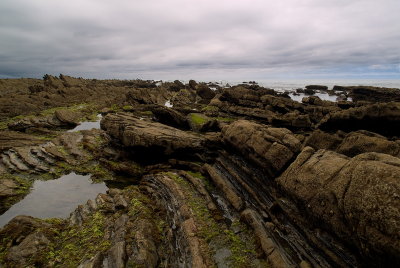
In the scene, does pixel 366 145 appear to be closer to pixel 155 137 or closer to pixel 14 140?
pixel 155 137

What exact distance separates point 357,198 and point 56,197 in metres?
26.1

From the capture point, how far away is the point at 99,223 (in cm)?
1805

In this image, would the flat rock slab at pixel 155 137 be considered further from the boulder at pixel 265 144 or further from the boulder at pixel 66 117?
the boulder at pixel 66 117

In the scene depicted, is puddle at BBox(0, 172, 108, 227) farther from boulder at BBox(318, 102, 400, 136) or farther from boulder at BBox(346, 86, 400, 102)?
boulder at BBox(346, 86, 400, 102)

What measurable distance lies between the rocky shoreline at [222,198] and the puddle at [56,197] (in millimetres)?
1474

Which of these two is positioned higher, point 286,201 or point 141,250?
point 286,201

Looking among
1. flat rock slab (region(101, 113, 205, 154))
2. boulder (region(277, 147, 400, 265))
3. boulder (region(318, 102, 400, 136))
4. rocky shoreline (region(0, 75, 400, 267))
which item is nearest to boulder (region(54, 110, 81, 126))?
rocky shoreline (region(0, 75, 400, 267))

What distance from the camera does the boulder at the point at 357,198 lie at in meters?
9.94

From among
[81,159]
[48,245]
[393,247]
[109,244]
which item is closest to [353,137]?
[393,247]

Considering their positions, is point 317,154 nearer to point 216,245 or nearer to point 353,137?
point 353,137

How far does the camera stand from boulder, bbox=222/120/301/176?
1975cm

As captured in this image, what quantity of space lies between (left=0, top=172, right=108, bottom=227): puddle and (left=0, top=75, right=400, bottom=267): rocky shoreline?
147 cm

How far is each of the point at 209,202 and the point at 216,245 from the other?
Answer: 488 centimetres

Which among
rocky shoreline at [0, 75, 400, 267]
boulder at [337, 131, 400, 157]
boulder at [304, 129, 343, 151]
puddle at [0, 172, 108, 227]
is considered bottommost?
puddle at [0, 172, 108, 227]
